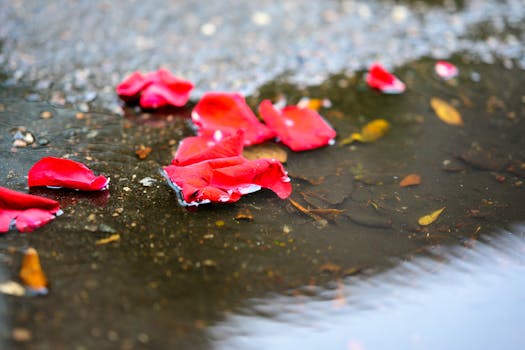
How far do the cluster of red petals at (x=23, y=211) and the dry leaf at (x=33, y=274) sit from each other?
16 cm

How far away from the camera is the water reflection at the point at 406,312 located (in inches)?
48.7

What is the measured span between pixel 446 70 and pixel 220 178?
133cm

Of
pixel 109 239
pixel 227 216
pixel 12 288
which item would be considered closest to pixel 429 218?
pixel 227 216

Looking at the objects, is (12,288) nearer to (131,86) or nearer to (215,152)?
(215,152)

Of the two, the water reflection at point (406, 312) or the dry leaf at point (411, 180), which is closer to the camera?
the water reflection at point (406, 312)

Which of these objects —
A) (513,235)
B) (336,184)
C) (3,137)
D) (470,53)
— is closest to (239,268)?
(336,184)

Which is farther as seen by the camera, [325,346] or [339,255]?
[339,255]

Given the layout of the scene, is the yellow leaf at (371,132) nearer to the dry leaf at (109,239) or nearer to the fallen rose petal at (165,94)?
the fallen rose petal at (165,94)

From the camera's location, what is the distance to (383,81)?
2.26m

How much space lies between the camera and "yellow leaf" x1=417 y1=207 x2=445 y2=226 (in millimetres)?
1597

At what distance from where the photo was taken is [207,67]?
2299mm

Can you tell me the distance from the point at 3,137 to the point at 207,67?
869mm

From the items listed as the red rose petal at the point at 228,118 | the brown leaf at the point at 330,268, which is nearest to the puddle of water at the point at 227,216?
the brown leaf at the point at 330,268

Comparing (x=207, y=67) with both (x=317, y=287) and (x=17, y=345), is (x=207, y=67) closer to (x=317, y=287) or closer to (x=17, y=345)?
(x=317, y=287)
